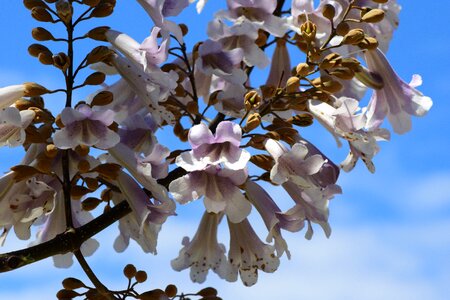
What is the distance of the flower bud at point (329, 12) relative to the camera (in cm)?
189

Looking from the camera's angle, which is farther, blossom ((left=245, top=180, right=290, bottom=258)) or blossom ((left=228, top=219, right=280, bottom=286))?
blossom ((left=228, top=219, right=280, bottom=286))

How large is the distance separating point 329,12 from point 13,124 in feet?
2.44

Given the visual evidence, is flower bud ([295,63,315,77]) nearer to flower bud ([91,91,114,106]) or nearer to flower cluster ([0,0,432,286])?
flower cluster ([0,0,432,286])

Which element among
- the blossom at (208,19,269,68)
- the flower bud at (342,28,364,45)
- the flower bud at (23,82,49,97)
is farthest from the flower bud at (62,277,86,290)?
the flower bud at (342,28,364,45)

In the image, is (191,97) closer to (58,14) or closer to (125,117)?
(125,117)

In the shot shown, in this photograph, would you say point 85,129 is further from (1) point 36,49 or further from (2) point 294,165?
(2) point 294,165

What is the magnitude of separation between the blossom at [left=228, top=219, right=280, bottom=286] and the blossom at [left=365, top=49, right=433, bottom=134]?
1.44 ft

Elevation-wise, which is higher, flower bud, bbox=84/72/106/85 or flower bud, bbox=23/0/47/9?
flower bud, bbox=23/0/47/9

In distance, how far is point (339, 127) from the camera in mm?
1892

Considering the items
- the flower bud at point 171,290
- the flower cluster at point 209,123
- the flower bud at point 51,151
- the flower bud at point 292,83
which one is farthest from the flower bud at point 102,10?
the flower bud at point 171,290

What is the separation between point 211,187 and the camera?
1715mm

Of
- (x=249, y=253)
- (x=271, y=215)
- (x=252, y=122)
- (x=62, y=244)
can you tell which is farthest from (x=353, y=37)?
(x=62, y=244)

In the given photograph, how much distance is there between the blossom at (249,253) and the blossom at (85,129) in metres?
0.59

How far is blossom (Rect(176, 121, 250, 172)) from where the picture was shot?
1639mm
